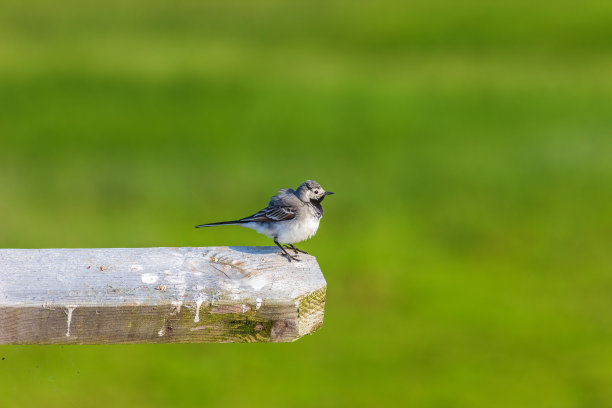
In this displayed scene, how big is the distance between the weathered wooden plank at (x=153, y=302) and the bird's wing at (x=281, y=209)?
173 centimetres

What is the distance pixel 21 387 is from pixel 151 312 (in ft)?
20.0

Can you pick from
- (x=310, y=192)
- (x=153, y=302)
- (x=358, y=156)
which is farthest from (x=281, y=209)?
(x=358, y=156)

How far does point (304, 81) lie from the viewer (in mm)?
17094

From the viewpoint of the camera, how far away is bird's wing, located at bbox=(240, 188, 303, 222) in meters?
5.27

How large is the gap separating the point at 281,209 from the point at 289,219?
0.35 feet

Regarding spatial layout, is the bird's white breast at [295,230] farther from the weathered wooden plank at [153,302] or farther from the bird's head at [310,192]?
the weathered wooden plank at [153,302]

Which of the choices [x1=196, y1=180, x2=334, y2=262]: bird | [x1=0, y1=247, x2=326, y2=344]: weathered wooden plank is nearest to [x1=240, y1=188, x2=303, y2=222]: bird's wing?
[x1=196, y1=180, x2=334, y2=262]: bird

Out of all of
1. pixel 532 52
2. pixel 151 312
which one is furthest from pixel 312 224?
pixel 532 52

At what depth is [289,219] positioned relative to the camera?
17.2ft

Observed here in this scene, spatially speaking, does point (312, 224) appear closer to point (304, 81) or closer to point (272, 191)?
point (272, 191)

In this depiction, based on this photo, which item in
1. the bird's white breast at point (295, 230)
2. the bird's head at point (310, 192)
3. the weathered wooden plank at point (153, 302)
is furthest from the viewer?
the bird's head at point (310, 192)

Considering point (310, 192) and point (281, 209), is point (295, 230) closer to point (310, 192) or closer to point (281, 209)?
point (281, 209)

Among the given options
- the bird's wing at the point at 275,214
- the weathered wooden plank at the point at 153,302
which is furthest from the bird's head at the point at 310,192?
the weathered wooden plank at the point at 153,302

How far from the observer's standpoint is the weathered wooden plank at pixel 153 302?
3100 millimetres
